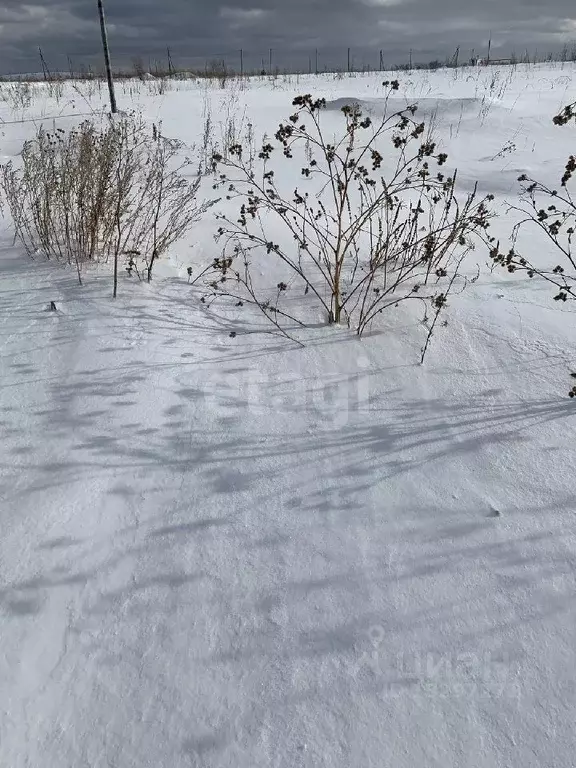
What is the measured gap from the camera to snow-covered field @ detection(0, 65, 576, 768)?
1.33 metres

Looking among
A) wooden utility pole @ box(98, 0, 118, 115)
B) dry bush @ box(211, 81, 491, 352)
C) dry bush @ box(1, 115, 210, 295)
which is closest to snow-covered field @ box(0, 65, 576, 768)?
dry bush @ box(211, 81, 491, 352)

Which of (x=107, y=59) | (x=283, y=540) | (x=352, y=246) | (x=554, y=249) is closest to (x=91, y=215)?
(x=352, y=246)

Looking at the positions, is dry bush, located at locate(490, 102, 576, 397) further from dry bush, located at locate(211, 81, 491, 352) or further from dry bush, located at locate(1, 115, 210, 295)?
dry bush, located at locate(1, 115, 210, 295)

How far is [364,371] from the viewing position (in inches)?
105

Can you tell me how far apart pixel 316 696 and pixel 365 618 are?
259 mm

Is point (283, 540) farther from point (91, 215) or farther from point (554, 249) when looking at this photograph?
point (554, 249)

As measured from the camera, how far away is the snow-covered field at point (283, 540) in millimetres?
1330

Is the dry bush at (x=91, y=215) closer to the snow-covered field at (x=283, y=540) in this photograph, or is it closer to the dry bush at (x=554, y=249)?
the snow-covered field at (x=283, y=540)

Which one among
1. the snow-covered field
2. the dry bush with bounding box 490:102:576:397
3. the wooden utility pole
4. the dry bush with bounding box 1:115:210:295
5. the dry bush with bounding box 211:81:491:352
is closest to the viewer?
the snow-covered field

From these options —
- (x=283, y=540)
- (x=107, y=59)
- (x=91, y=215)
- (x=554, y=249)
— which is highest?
(x=107, y=59)

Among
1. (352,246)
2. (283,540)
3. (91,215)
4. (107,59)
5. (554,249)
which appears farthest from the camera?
(107,59)

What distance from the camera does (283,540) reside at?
5.89 feet

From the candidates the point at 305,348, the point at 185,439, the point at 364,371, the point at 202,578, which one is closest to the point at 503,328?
the point at 364,371

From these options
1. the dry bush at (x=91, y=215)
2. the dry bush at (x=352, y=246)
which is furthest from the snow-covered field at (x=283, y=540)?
the dry bush at (x=91, y=215)
